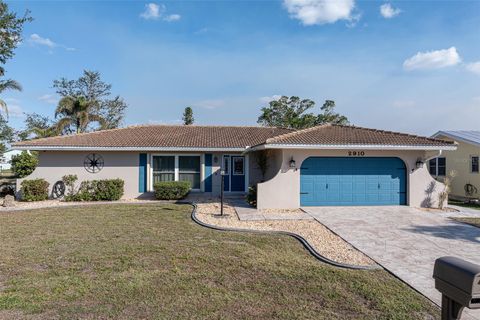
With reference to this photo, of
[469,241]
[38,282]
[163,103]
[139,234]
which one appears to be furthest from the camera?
[163,103]

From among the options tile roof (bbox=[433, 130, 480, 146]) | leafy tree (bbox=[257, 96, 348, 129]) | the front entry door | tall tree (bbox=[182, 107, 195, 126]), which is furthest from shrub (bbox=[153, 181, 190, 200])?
leafy tree (bbox=[257, 96, 348, 129])

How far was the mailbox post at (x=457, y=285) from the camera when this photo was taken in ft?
7.64

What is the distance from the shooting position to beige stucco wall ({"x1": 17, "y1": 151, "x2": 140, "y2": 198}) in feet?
53.7

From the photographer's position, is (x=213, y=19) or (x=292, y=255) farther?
(x=213, y=19)

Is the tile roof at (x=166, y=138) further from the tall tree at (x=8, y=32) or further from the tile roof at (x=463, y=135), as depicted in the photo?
the tile roof at (x=463, y=135)

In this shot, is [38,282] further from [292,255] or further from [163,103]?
[163,103]

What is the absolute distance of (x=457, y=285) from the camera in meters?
2.45

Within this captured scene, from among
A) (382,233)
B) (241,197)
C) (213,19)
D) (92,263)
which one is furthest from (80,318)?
(213,19)

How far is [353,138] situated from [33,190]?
15659 mm

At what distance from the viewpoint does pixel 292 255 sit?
696 centimetres

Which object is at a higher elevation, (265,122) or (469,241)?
(265,122)

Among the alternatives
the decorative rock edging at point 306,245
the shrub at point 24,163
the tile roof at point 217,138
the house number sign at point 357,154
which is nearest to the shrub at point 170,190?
the tile roof at point 217,138

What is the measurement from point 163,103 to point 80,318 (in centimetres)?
2845

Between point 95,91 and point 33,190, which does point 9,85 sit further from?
point 95,91
